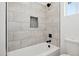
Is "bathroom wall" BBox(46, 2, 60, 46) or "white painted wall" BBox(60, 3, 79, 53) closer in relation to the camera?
"white painted wall" BBox(60, 3, 79, 53)

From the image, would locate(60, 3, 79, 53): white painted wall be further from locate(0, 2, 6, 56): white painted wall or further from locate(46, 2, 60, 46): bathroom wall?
locate(0, 2, 6, 56): white painted wall

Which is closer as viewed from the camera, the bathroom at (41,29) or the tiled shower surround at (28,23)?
the bathroom at (41,29)

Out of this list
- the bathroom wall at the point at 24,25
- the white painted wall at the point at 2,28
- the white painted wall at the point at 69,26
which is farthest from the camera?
the bathroom wall at the point at 24,25

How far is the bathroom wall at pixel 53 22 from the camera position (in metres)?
1.33

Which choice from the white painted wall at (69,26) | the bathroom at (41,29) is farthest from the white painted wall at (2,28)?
the white painted wall at (69,26)

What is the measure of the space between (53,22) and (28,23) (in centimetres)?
44

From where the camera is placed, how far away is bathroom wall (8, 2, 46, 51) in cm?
125

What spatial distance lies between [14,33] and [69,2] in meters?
0.93

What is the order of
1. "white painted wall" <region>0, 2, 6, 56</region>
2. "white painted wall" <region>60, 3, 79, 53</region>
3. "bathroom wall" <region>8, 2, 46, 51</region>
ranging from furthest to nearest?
"bathroom wall" <region>8, 2, 46, 51</region> < "white painted wall" <region>60, 3, 79, 53</region> < "white painted wall" <region>0, 2, 6, 56</region>

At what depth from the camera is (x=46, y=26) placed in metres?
1.49

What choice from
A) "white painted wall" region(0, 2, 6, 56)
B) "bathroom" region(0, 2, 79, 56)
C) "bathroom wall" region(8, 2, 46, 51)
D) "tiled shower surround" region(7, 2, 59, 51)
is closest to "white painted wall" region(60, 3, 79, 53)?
"bathroom" region(0, 2, 79, 56)

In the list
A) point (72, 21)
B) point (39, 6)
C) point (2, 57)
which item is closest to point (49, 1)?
Result: point (39, 6)

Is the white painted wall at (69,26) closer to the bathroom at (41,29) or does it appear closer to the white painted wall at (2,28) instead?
the bathroom at (41,29)

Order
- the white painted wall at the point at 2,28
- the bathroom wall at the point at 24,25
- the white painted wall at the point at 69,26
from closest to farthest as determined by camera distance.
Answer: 1. the white painted wall at the point at 2,28
2. the white painted wall at the point at 69,26
3. the bathroom wall at the point at 24,25
